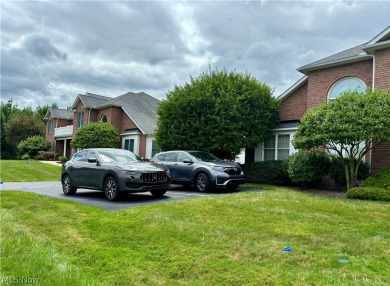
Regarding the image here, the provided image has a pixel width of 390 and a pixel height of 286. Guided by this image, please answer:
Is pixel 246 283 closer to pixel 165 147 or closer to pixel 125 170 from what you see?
pixel 125 170

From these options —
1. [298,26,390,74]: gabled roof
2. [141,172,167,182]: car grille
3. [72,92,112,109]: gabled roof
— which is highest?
[72,92,112,109]: gabled roof

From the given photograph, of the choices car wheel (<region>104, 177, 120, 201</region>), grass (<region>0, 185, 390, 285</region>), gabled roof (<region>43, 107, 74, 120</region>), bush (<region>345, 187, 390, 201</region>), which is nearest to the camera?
grass (<region>0, 185, 390, 285</region>)

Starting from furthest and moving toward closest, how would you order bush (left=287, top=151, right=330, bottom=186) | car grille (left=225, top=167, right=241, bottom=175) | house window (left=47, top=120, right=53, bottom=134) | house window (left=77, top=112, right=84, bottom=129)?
house window (left=47, top=120, right=53, bottom=134) < house window (left=77, top=112, right=84, bottom=129) < bush (left=287, top=151, right=330, bottom=186) < car grille (left=225, top=167, right=241, bottom=175)

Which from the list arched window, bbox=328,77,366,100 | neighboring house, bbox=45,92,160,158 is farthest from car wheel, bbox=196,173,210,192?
neighboring house, bbox=45,92,160,158

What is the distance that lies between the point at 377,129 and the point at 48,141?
4484cm

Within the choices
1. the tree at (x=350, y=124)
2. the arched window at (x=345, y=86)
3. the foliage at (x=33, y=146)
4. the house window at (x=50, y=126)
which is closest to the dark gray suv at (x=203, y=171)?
the tree at (x=350, y=124)

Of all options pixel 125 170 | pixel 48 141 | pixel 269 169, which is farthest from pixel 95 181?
pixel 48 141

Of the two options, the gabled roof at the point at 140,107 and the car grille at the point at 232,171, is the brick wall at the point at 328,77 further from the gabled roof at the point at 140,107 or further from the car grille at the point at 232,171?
the gabled roof at the point at 140,107

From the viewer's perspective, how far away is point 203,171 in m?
12.8

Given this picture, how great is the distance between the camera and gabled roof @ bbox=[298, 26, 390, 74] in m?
13.6

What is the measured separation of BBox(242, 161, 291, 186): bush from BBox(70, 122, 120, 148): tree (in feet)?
50.5

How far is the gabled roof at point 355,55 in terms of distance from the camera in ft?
44.6

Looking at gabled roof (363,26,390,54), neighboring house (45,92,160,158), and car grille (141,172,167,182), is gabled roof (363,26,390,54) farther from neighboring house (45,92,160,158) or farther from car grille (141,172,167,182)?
neighboring house (45,92,160,158)

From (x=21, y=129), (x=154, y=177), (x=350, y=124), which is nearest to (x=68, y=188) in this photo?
(x=154, y=177)
